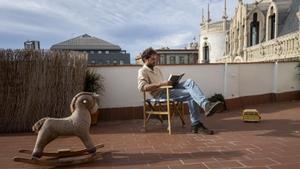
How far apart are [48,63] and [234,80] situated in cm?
446

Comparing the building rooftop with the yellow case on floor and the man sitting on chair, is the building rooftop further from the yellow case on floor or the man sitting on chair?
the yellow case on floor

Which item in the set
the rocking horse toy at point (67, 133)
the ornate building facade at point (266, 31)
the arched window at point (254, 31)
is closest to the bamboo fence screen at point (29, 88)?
the rocking horse toy at point (67, 133)

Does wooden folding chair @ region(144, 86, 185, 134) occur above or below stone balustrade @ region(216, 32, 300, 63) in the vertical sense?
below

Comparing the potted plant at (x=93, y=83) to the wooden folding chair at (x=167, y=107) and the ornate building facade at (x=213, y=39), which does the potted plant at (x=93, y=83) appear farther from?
the ornate building facade at (x=213, y=39)

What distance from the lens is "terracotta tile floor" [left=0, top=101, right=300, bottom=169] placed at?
2.77 m

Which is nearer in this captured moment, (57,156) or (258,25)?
(57,156)

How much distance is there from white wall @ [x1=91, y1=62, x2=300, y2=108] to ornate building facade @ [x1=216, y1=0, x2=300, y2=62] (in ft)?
7.28

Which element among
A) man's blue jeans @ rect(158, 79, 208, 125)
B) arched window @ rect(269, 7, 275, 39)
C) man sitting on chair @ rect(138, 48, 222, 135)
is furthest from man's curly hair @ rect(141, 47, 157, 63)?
arched window @ rect(269, 7, 275, 39)

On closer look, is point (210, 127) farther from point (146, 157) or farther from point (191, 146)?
point (146, 157)

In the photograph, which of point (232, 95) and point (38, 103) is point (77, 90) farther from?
point (232, 95)

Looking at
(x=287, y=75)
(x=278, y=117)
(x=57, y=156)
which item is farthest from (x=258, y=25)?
(x=57, y=156)

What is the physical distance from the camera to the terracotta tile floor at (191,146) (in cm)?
277

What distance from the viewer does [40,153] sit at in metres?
2.80

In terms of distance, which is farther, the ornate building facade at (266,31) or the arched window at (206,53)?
the arched window at (206,53)
